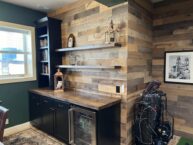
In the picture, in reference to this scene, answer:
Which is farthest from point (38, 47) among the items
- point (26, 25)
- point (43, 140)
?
point (43, 140)

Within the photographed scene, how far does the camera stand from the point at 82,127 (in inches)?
101

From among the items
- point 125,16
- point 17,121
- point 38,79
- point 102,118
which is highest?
point 125,16

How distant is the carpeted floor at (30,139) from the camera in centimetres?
293

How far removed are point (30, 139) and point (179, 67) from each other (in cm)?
334

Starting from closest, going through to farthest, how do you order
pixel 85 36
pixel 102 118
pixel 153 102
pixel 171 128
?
pixel 102 118 < pixel 153 102 < pixel 171 128 < pixel 85 36

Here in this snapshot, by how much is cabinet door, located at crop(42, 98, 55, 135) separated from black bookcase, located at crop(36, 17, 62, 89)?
19.7 inches

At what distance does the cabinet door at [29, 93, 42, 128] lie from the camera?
3.38 meters

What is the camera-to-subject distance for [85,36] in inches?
123

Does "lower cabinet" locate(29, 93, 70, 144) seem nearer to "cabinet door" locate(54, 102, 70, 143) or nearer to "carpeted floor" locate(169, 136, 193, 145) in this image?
"cabinet door" locate(54, 102, 70, 143)

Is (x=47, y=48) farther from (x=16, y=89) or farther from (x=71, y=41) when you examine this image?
(x=16, y=89)

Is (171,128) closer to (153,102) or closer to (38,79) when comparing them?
(153,102)

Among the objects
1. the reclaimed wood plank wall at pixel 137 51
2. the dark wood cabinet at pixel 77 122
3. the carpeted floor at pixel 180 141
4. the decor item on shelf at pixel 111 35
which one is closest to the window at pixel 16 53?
the dark wood cabinet at pixel 77 122

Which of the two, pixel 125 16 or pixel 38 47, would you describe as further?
pixel 38 47

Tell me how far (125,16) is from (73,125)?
81.1 inches
